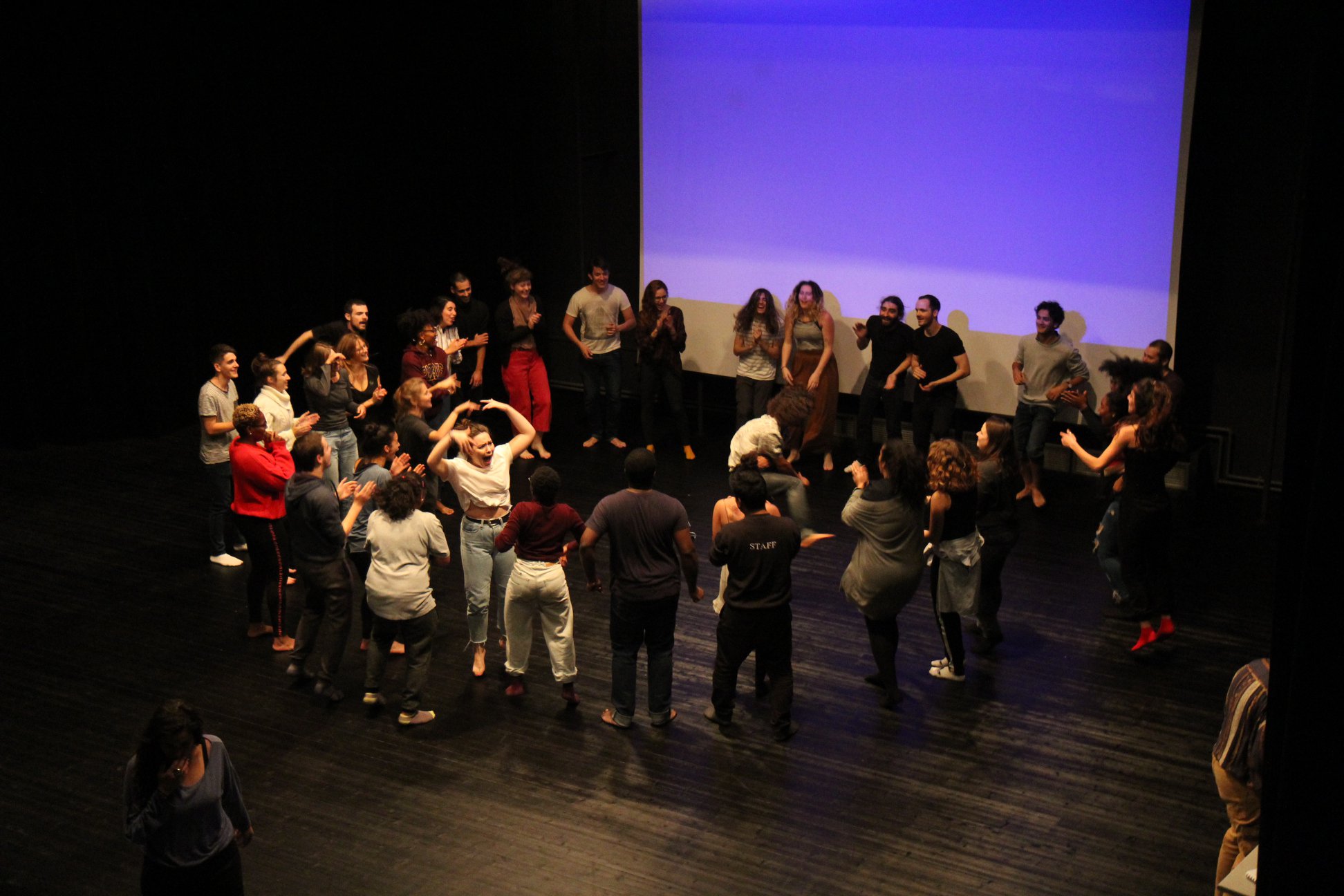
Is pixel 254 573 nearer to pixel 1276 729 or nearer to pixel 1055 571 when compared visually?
pixel 1055 571

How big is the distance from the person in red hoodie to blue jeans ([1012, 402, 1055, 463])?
4.31m

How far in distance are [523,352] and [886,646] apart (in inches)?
154

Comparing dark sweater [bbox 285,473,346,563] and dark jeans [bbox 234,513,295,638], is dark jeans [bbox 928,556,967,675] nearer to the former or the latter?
dark sweater [bbox 285,473,346,563]

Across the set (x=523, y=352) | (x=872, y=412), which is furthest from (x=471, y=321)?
(x=872, y=412)

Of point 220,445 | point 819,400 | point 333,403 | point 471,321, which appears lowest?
point 220,445

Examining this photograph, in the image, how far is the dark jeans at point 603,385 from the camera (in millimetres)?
8797

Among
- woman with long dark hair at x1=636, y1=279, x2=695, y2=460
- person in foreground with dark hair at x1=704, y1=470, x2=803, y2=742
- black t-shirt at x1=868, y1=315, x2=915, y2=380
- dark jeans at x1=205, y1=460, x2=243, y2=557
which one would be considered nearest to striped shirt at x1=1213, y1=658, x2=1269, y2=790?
person in foreground with dark hair at x1=704, y1=470, x2=803, y2=742

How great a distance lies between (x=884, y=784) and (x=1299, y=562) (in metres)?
2.75

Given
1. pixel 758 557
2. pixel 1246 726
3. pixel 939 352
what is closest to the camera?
pixel 1246 726

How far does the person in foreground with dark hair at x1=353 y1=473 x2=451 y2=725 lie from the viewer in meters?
5.02

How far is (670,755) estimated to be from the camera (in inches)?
201

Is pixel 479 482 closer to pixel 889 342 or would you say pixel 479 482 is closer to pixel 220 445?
pixel 220 445

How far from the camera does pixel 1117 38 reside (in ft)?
Answer: 24.3

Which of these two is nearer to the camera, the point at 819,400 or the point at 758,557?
the point at 758,557
